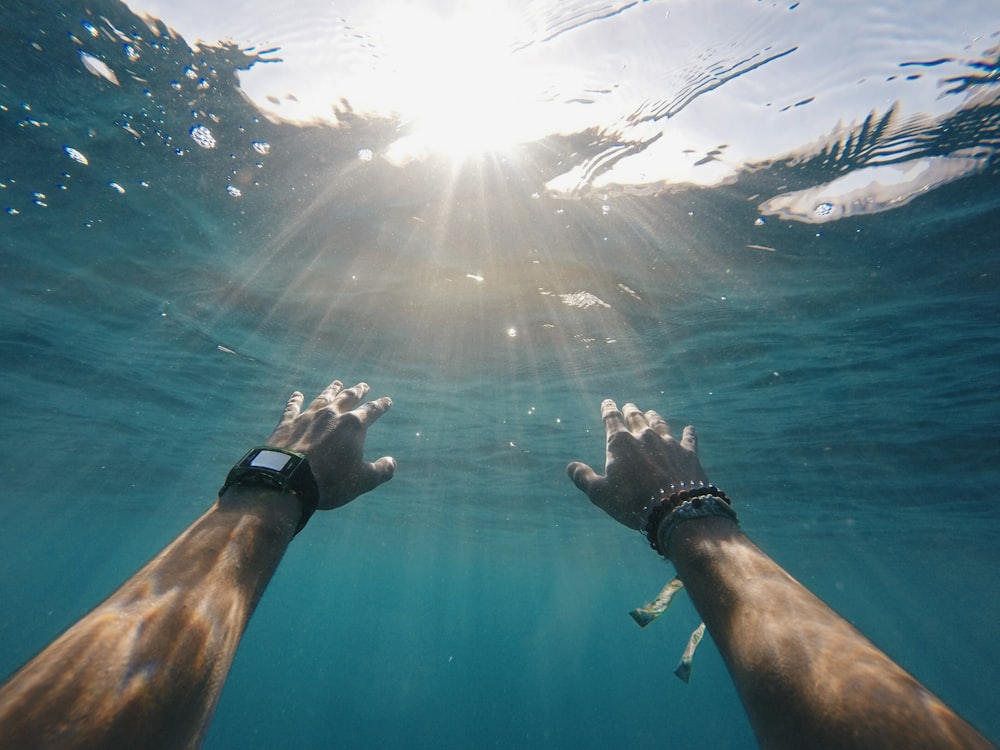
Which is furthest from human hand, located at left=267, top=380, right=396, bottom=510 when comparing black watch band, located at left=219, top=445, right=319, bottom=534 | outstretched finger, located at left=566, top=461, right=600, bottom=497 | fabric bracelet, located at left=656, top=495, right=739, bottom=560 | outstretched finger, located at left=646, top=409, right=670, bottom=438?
outstretched finger, located at left=646, top=409, right=670, bottom=438

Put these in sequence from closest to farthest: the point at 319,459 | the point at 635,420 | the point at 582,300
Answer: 1. the point at 319,459
2. the point at 635,420
3. the point at 582,300

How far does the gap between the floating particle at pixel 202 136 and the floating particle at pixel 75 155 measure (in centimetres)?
260

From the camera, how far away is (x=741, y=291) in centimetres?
1126

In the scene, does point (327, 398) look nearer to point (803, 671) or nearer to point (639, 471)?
point (639, 471)

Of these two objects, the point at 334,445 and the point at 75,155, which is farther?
the point at 75,155

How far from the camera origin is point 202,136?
8.37 m

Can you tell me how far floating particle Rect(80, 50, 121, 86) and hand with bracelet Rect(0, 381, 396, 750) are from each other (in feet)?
29.2

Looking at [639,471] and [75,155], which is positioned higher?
[75,155]

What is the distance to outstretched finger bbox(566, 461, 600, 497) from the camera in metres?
3.16

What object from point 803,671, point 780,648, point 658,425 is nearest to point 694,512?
point 780,648

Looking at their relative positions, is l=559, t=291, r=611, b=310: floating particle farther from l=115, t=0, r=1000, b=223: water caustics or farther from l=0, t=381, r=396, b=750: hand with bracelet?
l=0, t=381, r=396, b=750: hand with bracelet

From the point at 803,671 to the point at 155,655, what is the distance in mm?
2063

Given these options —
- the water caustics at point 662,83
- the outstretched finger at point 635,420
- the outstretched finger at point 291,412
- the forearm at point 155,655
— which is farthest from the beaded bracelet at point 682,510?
the water caustics at point 662,83

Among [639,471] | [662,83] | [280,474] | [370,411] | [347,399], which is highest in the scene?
[662,83]
